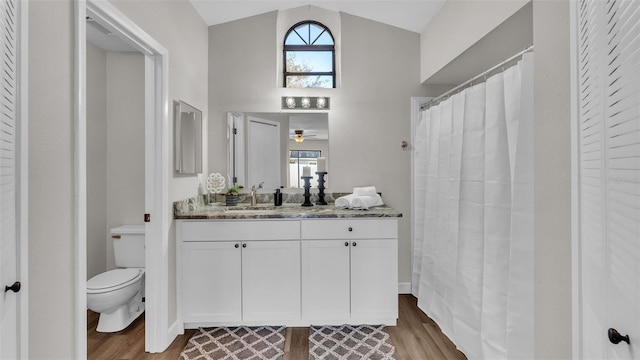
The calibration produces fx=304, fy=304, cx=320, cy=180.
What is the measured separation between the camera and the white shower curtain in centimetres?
156

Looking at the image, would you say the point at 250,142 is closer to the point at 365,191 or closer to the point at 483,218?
the point at 365,191

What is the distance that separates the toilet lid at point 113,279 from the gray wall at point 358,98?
3.63 ft

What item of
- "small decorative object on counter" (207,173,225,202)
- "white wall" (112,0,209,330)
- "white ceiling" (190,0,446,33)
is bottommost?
"small decorative object on counter" (207,173,225,202)

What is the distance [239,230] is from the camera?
2283mm

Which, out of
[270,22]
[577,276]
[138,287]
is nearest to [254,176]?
[138,287]

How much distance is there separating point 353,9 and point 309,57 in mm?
590

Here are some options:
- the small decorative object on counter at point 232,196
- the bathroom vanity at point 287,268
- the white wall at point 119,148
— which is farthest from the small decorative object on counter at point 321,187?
the white wall at point 119,148
